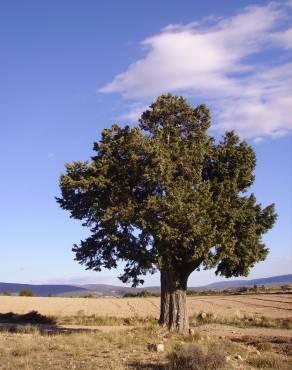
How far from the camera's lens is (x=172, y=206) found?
84.0 ft

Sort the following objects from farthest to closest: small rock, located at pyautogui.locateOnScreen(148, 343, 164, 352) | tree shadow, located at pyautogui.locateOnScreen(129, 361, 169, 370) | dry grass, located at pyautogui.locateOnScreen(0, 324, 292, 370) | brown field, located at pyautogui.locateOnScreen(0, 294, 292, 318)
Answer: brown field, located at pyautogui.locateOnScreen(0, 294, 292, 318)
small rock, located at pyautogui.locateOnScreen(148, 343, 164, 352)
dry grass, located at pyautogui.locateOnScreen(0, 324, 292, 370)
tree shadow, located at pyautogui.locateOnScreen(129, 361, 169, 370)

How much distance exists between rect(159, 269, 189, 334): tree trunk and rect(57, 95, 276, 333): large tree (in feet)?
0.17

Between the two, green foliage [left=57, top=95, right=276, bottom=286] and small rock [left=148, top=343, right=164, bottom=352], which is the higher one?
green foliage [left=57, top=95, right=276, bottom=286]

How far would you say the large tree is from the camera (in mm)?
26188

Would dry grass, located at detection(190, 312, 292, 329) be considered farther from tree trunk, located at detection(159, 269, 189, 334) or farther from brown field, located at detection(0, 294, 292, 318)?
tree trunk, located at detection(159, 269, 189, 334)

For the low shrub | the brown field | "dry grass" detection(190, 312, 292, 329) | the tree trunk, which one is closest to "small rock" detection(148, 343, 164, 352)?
the low shrub

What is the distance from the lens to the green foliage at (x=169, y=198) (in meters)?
26.2

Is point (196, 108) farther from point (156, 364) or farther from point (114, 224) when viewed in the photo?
point (156, 364)

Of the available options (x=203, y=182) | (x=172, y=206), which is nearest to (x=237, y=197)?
(x=203, y=182)

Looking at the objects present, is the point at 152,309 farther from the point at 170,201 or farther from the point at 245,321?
the point at 170,201

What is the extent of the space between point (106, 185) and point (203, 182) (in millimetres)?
5075

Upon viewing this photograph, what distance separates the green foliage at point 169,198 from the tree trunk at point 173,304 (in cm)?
63

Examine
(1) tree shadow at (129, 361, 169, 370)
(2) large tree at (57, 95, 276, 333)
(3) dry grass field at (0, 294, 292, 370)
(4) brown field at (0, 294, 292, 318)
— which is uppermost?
(2) large tree at (57, 95, 276, 333)

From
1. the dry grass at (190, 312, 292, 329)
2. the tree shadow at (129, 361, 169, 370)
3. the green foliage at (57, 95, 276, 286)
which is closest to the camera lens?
the tree shadow at (129, 361, 169, 370)
